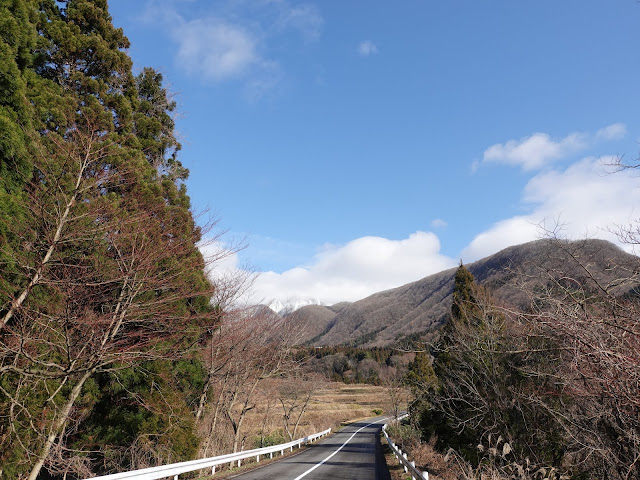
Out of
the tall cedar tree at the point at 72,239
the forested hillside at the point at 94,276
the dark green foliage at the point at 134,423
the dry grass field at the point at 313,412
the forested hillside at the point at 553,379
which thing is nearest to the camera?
the forested hillside at the point at 553,379

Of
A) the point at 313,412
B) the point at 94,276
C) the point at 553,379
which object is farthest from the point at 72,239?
the point at 313,412

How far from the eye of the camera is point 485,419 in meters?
13.1

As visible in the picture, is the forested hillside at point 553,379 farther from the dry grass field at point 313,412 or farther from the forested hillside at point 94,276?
the dry grass field at point 313,412

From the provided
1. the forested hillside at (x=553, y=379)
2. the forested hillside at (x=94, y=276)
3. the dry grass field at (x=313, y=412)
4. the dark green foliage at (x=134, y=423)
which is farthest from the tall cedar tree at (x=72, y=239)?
the dry grass field at (x=313, y=412)

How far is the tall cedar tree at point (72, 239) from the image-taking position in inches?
269

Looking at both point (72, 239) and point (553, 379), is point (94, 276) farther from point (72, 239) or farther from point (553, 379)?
point (553, 379)

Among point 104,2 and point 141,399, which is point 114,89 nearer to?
point 104,2

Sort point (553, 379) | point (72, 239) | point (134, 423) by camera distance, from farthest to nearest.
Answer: point (134, 423), point (553, 379), point (72, 239)

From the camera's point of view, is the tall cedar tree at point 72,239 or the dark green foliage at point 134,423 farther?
the dark green foliage at point 134,423

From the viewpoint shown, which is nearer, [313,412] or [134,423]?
[134,423]

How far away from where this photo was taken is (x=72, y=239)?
6348 millimetres

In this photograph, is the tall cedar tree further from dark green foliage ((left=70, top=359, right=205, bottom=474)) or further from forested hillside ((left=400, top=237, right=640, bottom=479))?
forested hillside ((left=400, top=237, right=640, bottom=479))

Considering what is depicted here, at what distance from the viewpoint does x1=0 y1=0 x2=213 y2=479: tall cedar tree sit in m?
6.83

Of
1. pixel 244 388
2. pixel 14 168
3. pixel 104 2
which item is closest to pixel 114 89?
pixel 104 2
